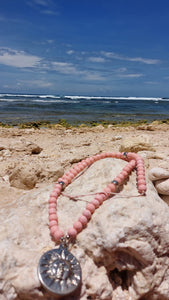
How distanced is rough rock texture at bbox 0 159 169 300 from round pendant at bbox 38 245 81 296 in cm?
8

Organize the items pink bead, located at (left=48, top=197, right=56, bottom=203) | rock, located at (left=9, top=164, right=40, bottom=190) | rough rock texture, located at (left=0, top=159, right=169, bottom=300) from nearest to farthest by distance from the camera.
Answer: rough rock texture, located at (left=0, top=159, right=169, bottom=300), pink bead, located at (left=48, top=197, right=56, bottom=203), rock, located at (left=9, top=164, right=40, bottom=190)

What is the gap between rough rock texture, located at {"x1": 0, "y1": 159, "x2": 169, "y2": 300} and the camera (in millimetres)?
1936

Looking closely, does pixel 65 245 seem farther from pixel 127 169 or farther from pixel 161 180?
pixel 161 180

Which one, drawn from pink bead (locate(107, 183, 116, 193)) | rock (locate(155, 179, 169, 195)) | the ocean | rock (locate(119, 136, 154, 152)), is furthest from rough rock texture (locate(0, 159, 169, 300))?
the ocean

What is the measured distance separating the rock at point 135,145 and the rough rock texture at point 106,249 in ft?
7.97

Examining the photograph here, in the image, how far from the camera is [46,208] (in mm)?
2639

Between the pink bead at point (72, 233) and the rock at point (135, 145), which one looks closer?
the pink bead at point (72, 233)

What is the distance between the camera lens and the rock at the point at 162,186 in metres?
3.08

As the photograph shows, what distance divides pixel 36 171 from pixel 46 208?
1362mm

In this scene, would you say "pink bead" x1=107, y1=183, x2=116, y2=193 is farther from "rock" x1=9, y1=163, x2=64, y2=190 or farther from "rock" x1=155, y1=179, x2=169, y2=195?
"rock" x1=9, y1=163, x2=64, y2=190

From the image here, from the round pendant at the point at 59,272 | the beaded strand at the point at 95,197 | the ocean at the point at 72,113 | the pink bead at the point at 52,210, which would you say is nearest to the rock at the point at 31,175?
the beaded strand at the point at 95,197

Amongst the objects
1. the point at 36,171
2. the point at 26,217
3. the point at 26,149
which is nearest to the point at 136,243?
the point at 26,217

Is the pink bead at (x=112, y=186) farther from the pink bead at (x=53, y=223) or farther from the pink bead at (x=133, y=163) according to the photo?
the pink bead at (x=53, y=223)

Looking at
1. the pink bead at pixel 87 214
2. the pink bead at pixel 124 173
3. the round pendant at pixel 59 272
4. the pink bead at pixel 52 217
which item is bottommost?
the round pendant at pixel 59 272
